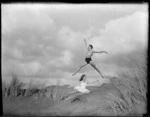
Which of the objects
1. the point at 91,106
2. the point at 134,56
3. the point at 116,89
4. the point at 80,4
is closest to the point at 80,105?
the point at 91,106

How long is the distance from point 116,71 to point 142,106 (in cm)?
64

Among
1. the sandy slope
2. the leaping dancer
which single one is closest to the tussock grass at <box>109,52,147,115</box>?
the sandy slope

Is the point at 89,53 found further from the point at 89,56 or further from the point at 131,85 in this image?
the point at 131,85

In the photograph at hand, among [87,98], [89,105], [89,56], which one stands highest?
[89,56]

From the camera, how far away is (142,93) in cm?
570

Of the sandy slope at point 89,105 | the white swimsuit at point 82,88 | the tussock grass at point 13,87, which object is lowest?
the sandy slope at point 89,105

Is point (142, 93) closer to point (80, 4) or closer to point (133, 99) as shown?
point (133, 99)

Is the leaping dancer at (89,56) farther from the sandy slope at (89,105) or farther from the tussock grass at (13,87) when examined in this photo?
the tussock grass at (13,87)

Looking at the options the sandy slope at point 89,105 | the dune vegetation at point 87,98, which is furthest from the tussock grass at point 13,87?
the sandy slope at point 89,105

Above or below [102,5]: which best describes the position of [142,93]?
below

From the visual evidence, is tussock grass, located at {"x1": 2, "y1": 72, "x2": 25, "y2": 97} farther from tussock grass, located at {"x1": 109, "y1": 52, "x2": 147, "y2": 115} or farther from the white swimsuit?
tussock grass, located at {"x1": 109, "y1": 52, "x2": 147, "y2": 115}

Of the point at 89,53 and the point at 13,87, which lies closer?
the point at 89,53

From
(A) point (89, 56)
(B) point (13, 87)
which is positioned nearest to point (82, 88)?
(A) point (89, 56)

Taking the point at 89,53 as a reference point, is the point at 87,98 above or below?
below
